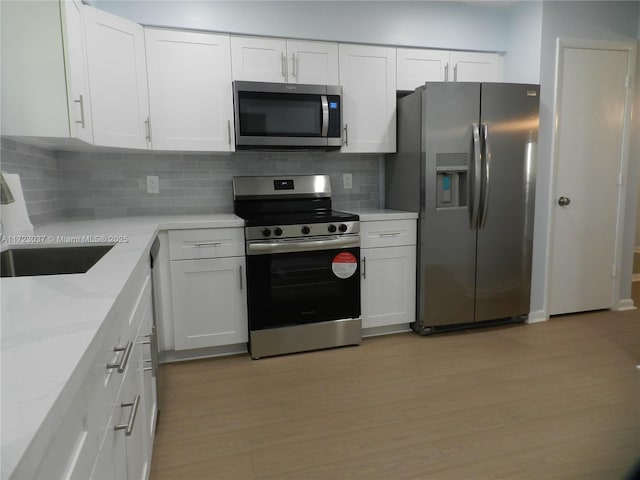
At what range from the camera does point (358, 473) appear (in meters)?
1.72

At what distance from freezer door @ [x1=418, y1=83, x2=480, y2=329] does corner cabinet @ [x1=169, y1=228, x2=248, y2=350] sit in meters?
1.32

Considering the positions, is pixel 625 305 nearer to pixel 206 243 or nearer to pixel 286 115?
pixel 286 115

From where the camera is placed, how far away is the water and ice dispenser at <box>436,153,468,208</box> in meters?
3.06

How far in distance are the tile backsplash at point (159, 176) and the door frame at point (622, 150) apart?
1.56 metres

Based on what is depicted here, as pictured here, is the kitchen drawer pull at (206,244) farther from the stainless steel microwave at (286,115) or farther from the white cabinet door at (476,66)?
the white cabinet door at (476,66)

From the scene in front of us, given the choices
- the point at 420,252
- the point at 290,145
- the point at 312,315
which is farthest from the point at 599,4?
the point at 312,315

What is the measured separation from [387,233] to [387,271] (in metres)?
0.28

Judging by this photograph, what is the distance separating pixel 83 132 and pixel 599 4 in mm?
3773

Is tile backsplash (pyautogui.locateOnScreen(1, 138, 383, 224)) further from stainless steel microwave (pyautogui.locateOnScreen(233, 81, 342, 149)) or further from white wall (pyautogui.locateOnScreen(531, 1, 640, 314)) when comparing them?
white wall (pyautogui.locateOnScreen(531, 1, 640, 314))

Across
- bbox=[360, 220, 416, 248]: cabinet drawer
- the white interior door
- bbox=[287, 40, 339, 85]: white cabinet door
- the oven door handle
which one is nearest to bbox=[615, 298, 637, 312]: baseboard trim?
the white interior door

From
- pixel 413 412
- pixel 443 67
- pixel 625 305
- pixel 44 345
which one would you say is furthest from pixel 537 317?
pixel 44 345

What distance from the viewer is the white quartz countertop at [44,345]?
1.52 feet

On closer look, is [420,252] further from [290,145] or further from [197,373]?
[197,373]

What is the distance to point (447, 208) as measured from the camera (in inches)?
123
